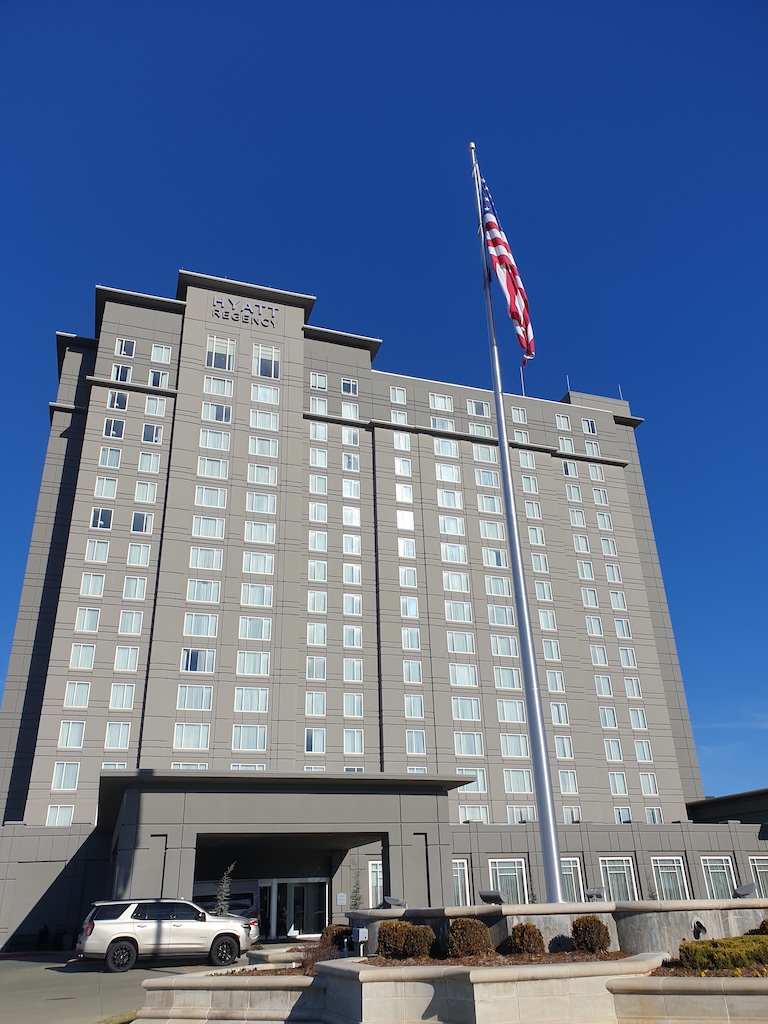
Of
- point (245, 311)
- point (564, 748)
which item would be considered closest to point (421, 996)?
point (564, 748)

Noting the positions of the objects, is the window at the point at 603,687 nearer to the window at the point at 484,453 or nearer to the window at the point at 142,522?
the window at the point at 484,453

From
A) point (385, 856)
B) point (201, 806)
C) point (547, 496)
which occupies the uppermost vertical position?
point (547, 496)

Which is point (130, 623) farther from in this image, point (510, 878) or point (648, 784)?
point (648, 784)

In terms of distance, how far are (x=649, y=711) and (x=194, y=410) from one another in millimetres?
40885

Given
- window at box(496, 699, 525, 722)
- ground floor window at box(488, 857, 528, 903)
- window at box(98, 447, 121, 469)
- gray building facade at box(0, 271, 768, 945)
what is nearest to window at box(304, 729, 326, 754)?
gray building facade at box(0, 271, 768, 945)

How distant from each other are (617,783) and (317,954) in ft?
141

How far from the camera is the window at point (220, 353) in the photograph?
5931 centimetres

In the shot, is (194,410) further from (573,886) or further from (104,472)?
(573,886)

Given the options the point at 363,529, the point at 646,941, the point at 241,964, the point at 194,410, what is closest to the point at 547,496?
the point at 363,529

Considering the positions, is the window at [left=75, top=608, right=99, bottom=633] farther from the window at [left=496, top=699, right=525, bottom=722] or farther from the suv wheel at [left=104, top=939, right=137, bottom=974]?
the suv wheel at [left=104, top=939, right=137, bottom=974]

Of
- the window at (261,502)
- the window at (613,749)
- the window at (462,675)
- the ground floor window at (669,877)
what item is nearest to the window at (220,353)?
the window at (261,502)

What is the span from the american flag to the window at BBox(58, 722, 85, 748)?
35.6 m

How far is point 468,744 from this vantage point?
53.4 metres

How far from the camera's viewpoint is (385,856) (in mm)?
33062
